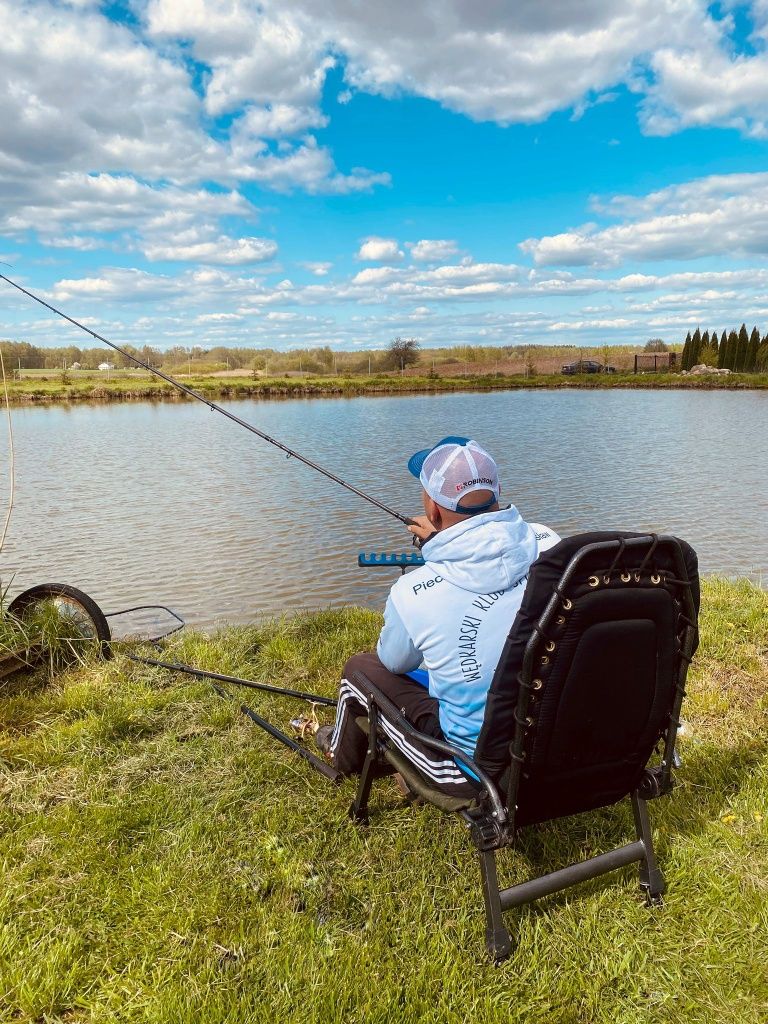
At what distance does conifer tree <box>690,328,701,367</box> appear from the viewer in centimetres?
→ 6669

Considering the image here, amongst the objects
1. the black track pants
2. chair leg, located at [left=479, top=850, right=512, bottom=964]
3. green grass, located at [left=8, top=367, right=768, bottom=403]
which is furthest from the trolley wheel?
green grass, located at [left=8, top=367, right=768, bottom=403]

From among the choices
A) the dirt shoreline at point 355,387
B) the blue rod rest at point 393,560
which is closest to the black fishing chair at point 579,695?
the blue rod rest at point 393,560

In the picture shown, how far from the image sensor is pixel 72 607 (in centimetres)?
515

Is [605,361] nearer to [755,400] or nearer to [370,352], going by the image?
[370,352]

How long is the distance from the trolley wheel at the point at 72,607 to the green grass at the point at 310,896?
900 millimetres

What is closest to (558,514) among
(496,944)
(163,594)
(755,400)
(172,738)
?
(163,594)

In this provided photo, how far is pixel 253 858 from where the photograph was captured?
3.13m

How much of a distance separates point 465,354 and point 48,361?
46935 mm

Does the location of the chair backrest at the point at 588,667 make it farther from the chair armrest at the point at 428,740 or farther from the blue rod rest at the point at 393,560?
the blue rod rest at the point at 393,560

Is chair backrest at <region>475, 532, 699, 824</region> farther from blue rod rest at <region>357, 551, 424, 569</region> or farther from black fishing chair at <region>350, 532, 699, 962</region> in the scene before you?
blue rod rest at <region>357, 551, 424, 569</region>

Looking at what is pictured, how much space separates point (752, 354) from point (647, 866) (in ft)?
231

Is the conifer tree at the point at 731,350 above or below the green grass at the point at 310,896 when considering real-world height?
above

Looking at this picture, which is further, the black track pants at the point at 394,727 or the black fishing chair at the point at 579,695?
the black track pants at the point at 394,727

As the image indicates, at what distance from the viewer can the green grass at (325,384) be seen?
171 ft
